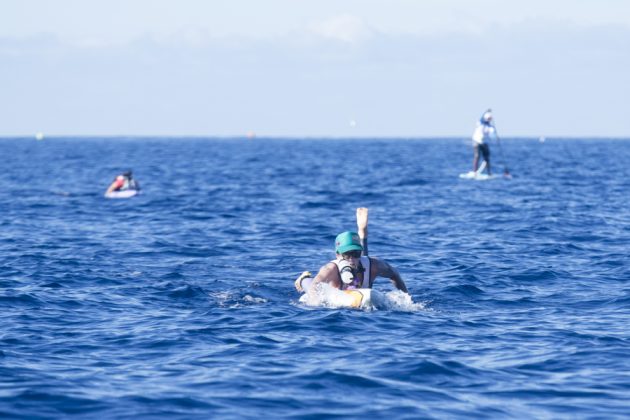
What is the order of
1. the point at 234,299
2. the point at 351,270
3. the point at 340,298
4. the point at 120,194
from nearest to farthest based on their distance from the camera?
1. the point at 340,298
2. the point at 351,270
3. the point at 234,299
4. the point at 120,194

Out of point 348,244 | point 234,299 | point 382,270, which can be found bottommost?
point 234,299

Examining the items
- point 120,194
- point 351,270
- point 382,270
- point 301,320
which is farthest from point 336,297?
point 120,194

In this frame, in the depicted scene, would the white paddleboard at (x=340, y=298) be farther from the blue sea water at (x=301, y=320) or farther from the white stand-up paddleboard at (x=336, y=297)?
the blue sea water at (x=301, y=320)

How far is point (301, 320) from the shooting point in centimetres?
1409

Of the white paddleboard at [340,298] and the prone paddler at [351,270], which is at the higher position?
the prone paddler at [351,270]

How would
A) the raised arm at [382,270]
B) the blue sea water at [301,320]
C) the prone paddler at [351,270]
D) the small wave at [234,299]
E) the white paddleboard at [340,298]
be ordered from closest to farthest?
the blue sea water at [301,320]
the white paddleboard at [340,298]
the prone paddler at [351,270]
the raised arm at [382,270]
the small wave at [234,299]

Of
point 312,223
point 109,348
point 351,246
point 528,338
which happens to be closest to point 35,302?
point 109,348

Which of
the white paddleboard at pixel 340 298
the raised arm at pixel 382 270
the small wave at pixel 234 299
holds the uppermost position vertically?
the raised arm at pixel 382 270

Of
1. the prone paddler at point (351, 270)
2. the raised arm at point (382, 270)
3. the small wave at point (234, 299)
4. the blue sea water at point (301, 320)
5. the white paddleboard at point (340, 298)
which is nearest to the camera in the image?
the blue sea water at point (301, 320)

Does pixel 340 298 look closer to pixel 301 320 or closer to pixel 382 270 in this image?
pixel 382 270

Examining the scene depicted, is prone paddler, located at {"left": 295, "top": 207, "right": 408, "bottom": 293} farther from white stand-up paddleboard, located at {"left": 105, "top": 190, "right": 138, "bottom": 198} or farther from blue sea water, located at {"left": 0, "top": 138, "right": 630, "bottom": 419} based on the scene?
white stand-up paddleboard, located at {"left": 105, "top": 190, "right": 138, "bottom": 198}

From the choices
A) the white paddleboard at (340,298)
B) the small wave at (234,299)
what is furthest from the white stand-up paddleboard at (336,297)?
the small wave at (234,299)

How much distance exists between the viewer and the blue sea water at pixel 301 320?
10.2 metres

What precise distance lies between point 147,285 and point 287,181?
31965mm
